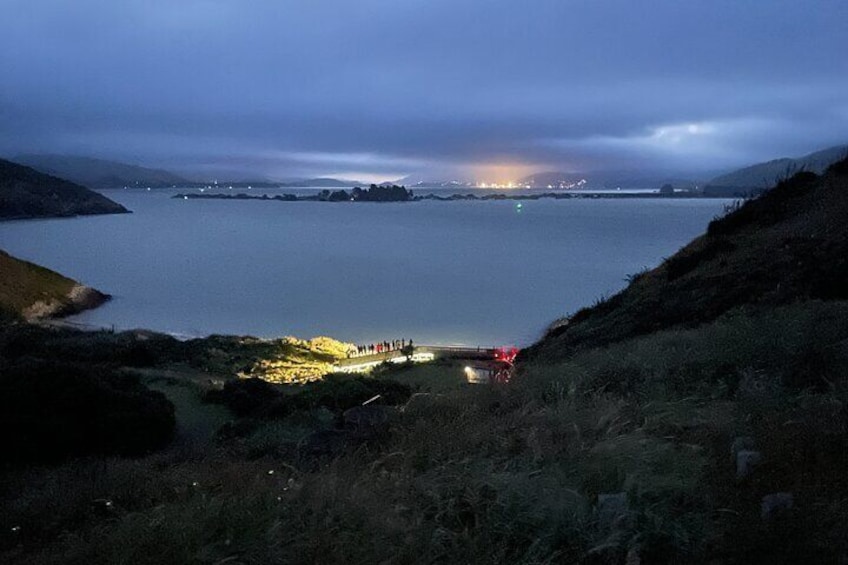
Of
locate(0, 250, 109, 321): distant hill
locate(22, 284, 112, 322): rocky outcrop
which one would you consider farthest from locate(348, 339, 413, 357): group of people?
locate(22, 284, 112, 322): rocky outcrop

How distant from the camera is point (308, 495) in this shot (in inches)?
174

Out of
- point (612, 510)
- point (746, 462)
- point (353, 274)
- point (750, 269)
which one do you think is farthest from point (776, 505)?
point (353, 274)

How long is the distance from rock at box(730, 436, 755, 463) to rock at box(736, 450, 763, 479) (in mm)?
183

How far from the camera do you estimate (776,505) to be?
3.89 m

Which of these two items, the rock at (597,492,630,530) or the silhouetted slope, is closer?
the rock at (597,492,630,530)

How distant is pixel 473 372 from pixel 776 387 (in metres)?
20.0

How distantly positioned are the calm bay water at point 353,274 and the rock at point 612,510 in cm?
3907

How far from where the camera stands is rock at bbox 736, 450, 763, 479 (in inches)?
176

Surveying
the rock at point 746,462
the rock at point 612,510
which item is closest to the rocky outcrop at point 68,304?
the rock at point 612,510

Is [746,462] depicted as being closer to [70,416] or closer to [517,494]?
[517,494]

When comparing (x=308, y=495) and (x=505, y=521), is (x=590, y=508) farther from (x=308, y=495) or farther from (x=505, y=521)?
(x=308, y=495)

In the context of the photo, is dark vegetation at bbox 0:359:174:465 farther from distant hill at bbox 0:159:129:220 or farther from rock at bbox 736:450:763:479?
distant hill at bbox 0:159:129:220

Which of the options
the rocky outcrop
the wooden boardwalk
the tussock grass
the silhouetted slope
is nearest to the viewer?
the tussock grass

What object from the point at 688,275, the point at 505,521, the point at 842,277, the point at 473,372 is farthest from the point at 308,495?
the point at 473,372
